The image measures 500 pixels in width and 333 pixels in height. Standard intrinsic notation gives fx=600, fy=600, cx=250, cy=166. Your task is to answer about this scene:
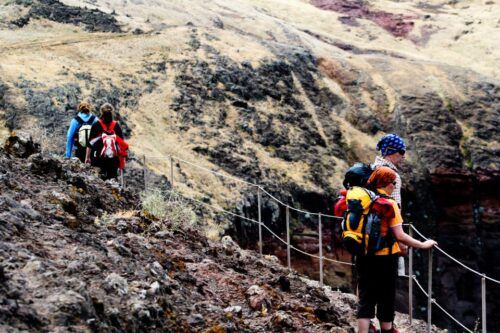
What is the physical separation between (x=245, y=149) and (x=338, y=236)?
491cm

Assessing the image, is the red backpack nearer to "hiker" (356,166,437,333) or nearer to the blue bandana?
the blue bandana

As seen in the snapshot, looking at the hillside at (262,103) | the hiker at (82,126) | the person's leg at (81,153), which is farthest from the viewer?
the hillside at (262,103)

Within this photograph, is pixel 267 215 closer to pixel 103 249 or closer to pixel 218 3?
pixel 103 249

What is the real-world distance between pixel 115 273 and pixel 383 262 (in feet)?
7.42

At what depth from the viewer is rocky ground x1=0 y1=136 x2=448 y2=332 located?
3.80m

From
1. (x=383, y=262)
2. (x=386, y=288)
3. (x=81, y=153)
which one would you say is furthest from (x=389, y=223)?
(x=81, y=153)

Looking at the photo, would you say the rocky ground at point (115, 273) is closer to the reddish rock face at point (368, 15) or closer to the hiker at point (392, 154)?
the hiker at point (392, 154)

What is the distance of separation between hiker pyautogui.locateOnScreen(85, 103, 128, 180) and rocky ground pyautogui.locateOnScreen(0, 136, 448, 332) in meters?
0.79

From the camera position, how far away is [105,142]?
9438mm

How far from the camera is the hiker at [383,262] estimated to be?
16.7 feet

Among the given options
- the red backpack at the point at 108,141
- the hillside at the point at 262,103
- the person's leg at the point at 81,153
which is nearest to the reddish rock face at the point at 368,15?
the hillside at the point at 262,103

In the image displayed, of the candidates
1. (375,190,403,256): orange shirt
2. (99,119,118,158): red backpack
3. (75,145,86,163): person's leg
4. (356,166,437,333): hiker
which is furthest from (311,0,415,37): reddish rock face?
(375,190,403,256): orange shirt

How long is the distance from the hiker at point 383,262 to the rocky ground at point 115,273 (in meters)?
0.77

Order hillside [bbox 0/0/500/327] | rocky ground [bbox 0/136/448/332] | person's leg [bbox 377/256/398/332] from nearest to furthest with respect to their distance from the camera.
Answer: rocky ground [bbox 0/136/448/332]
person's leg [bbox 377/256/398/332]
hillside [bbox 0/0/500/327]
